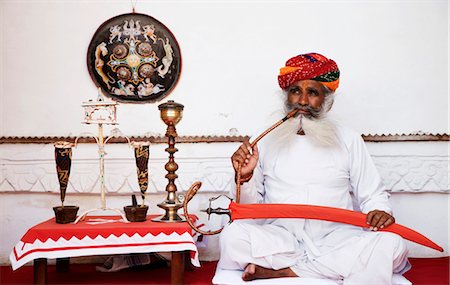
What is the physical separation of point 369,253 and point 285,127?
107 centimetres

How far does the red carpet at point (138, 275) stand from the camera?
3.25 meters

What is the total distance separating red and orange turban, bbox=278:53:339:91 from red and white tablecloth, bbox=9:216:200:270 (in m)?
1.25

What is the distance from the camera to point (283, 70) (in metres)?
3.52

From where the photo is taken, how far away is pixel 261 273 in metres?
2.87

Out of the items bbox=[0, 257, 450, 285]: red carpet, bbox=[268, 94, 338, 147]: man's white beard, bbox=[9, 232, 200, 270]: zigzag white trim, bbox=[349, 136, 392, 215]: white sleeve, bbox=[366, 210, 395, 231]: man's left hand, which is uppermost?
bbox=[268, 94, 338, 147]: man's white beard

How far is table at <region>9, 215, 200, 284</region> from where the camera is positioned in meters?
2.85

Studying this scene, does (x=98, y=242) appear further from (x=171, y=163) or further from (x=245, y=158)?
(x=245, y=158)

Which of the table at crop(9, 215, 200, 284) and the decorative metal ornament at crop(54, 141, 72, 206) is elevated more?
the decorative metal ornament at crop(54, 141, 72, 206)

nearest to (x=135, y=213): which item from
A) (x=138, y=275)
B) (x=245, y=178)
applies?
(x=138, y=275)

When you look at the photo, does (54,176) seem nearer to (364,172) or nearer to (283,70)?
(283,70)

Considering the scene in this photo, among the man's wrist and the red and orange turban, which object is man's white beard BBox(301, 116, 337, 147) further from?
the man's wrist

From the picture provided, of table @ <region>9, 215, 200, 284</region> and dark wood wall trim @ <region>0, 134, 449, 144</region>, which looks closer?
table @ <region>9, 215, 200, 284</region>

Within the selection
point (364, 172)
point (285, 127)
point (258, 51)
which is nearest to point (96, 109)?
point (285, 127)

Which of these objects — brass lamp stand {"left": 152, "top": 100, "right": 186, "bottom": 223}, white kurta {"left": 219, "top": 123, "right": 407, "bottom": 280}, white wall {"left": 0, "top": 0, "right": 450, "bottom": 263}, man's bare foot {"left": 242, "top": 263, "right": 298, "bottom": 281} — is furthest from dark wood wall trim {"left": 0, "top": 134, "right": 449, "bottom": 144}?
man's bare foot {"left": 242, "top": 263, "right": 298, "bottom": 281}
